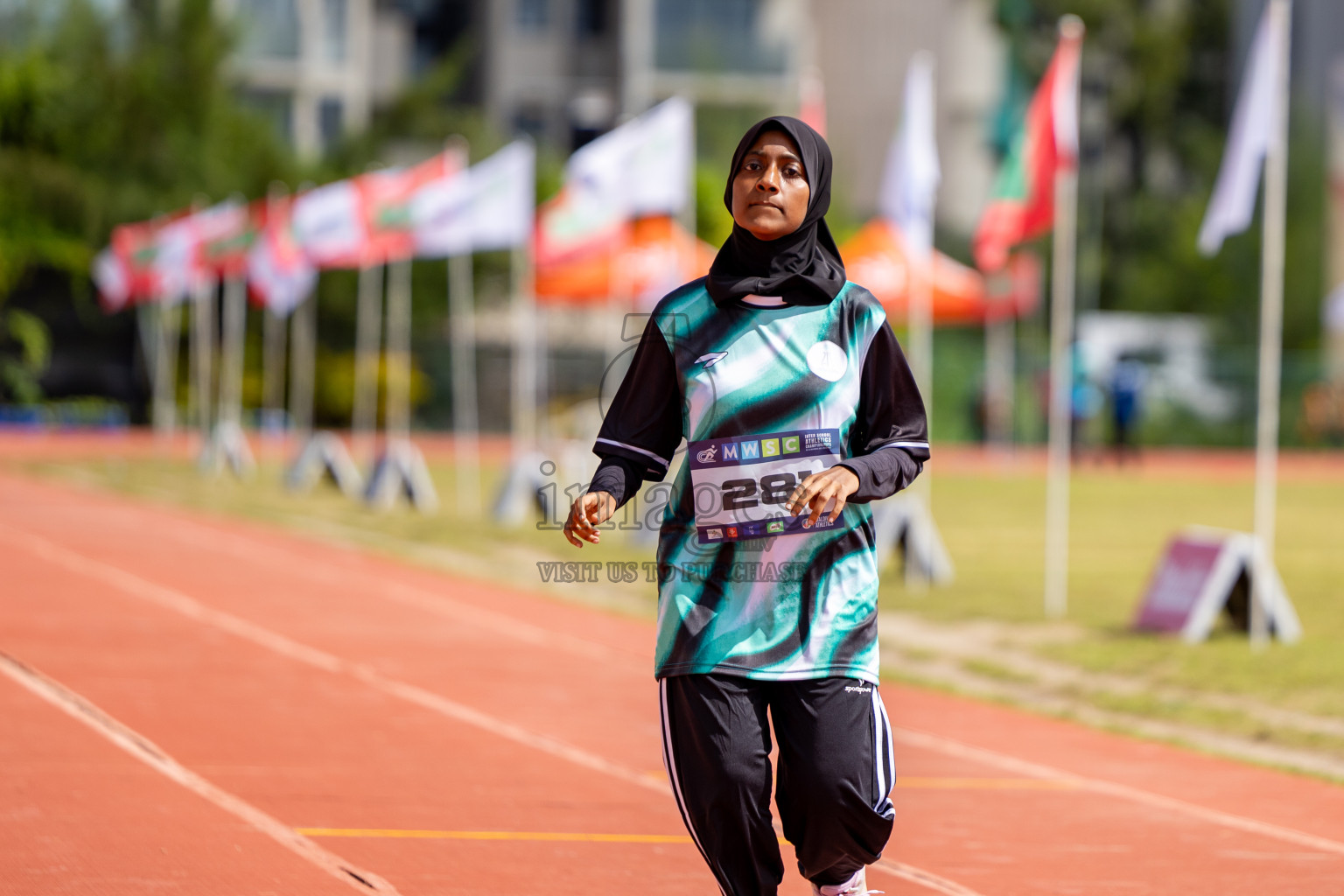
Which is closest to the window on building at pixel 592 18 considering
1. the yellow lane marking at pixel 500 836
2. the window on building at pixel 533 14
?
the window on building at pixel 533 14

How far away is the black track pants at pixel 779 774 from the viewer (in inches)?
175

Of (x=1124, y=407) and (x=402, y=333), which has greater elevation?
(x=402, y=333)

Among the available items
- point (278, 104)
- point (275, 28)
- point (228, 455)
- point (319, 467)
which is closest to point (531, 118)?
point (278, 104)

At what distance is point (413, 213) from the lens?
25.0m

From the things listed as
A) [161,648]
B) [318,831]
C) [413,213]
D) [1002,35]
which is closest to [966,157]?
[1002,35]

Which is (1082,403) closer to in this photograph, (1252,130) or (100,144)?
(100,144)

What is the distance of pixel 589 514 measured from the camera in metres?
4.57

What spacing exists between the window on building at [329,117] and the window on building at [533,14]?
6348 millimetres

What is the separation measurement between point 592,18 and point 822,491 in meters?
56.1

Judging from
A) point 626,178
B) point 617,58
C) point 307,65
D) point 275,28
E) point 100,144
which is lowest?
point 626,178

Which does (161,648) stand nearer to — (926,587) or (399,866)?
(399,866)

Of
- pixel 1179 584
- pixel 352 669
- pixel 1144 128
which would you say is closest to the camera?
pixel 352 669

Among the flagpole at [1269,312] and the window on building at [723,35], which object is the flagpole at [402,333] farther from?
the flagpole at [1269,312]

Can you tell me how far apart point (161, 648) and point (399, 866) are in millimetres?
5579
